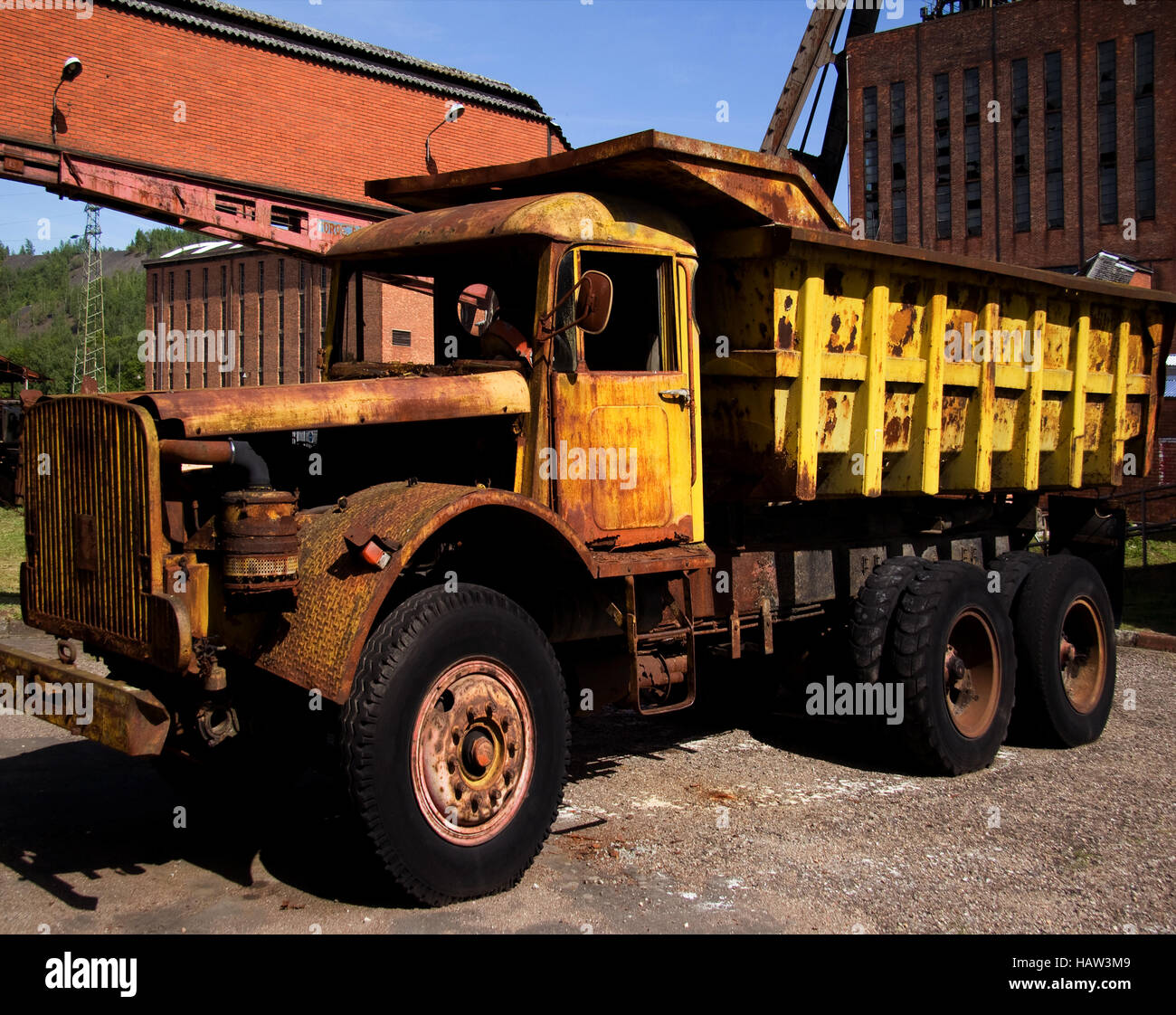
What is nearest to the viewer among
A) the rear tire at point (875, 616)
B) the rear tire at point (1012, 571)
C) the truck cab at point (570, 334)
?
the truck cab at point (570, 334)

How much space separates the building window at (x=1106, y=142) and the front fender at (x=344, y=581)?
40319 millimetres

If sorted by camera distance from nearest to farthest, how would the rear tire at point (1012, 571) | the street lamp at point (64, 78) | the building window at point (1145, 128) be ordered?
the rear tire at point (1012, 571) → the street lamp at point (64, 78) → the building window at point (1145, 128)

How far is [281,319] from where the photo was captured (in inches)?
1887

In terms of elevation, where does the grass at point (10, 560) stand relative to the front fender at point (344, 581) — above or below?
below

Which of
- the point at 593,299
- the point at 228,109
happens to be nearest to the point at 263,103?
the point at 228,109

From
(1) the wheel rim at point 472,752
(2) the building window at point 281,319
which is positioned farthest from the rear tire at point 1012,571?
(2) the building window at point 281,319

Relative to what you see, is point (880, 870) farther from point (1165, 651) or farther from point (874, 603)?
point (1165, 651)

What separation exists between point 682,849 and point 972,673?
9.12 ft

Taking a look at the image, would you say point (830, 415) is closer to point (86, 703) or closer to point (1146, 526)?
point (86, 703)

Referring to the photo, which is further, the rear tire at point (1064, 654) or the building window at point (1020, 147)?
the building window at point (1020, 147)

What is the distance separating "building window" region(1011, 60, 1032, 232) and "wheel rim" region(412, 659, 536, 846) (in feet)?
135

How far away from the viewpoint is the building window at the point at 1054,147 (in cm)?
4069

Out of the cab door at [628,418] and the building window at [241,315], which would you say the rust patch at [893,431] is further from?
the building window at [241,315]
